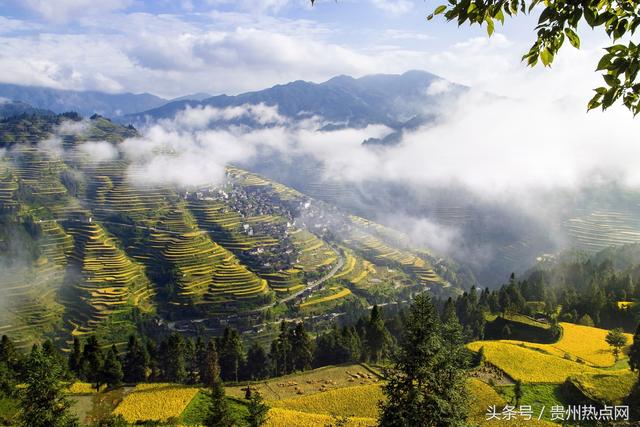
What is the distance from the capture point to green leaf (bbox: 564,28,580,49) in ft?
13.2

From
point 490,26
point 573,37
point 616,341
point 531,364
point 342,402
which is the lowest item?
point 342,402

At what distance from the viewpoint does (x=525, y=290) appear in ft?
256

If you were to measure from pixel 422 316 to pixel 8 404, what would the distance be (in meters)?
39.0

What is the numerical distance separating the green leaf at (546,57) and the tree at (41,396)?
24521 millimetres

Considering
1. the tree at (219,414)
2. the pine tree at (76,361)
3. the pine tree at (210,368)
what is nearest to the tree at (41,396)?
the tree at (219,414)

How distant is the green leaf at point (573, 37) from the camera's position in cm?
403

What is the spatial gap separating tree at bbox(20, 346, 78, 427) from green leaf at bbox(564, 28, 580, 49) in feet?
81.4

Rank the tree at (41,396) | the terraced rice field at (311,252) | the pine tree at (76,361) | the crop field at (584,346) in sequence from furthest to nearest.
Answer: the terraced rice field at (311,252) → the pine tree at (76,361) → the crop field at (584,346) → the tree at (41,396)

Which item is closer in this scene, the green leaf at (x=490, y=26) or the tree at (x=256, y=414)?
the green leaf at (x=490, y=26)

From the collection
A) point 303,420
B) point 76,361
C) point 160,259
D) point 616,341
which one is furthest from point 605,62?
point 160,259

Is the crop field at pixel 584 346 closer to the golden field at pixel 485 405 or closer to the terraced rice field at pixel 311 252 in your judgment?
the golden field at pixel 485 405

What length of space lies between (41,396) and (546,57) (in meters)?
25.2

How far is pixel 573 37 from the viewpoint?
13.3 feet

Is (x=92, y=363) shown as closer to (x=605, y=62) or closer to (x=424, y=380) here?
(x=424, y=380)
